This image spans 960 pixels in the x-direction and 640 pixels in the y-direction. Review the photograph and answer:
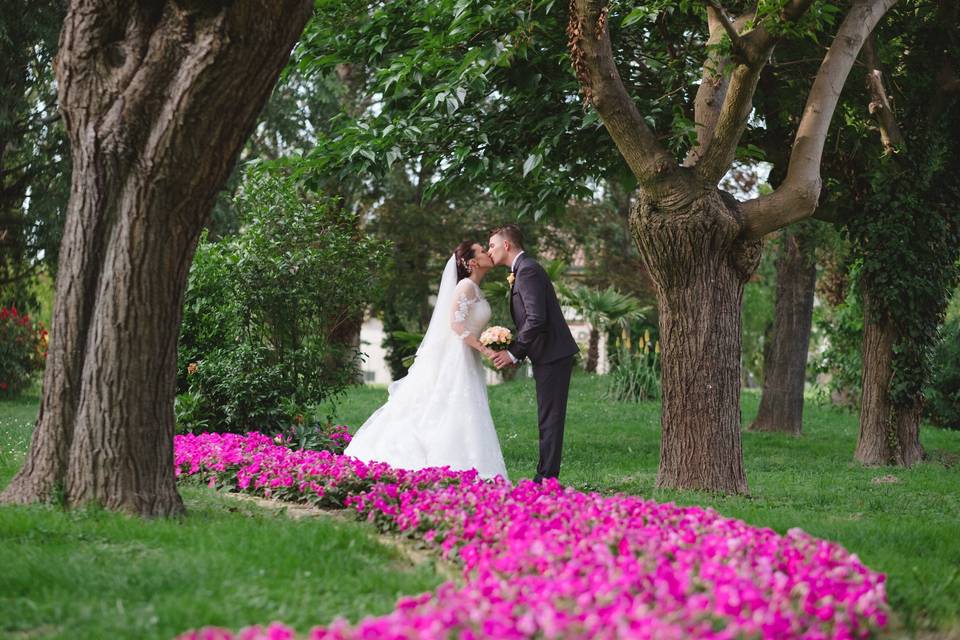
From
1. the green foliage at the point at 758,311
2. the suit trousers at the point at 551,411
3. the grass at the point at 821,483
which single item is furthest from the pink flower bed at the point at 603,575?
the green foliage at the point at 758,311

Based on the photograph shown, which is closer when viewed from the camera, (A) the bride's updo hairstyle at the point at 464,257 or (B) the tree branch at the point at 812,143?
(B) the tree branch at the point at 812,143

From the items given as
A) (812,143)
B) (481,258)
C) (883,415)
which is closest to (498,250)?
(481,258)

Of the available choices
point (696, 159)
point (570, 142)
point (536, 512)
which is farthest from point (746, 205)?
point (536, 512)

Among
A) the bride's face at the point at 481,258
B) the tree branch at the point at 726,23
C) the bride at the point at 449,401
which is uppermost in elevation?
the tree branch at the point at 726,23

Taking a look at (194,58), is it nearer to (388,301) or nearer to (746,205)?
(746,205)

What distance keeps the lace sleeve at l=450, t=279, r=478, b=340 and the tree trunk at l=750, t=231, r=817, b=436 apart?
8320mm

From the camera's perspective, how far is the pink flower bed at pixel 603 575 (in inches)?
141

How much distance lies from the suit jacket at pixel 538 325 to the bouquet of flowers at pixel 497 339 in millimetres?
79

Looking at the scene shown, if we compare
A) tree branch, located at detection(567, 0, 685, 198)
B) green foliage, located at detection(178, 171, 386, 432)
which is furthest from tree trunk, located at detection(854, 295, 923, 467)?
green foliage, located at detection(178, 171, 386, 432)

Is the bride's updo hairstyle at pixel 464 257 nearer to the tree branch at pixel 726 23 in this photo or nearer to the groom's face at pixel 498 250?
the groom's face at pixel 498 250

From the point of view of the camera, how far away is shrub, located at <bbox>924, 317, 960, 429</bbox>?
17.7m

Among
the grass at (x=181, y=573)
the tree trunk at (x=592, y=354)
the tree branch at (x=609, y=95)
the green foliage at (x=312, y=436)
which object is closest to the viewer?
the grass at (x=181, y=573)

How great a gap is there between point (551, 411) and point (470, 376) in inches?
41.6

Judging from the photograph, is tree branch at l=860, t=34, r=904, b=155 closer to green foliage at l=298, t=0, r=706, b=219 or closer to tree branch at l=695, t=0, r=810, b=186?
green foliage at l=298, t=0, r=706, b=219
